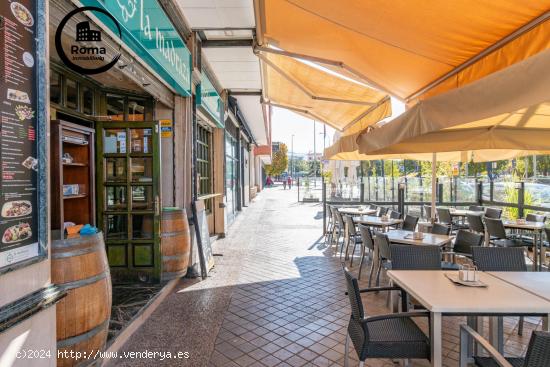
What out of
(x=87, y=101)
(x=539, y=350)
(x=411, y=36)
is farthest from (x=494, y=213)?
(x=87, y=101)

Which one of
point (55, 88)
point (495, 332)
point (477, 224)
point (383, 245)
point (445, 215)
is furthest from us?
point (445, 215)

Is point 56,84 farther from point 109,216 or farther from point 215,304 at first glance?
point 215,304

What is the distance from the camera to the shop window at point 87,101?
13.0 feet

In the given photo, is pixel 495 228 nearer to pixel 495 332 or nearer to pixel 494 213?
pixel 494 213

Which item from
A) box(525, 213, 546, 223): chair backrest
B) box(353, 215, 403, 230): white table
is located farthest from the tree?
box(525, 213, 546, 223): chair backrest

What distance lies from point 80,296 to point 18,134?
1184mm

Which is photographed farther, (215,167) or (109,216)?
(215,167)

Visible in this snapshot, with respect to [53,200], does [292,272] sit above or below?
below

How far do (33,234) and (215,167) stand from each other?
6.82 m

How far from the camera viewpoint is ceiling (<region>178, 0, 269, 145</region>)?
4430mm

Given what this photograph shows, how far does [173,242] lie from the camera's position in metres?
4.45

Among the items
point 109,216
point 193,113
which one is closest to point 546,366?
point 109,216

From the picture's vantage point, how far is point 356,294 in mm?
2250

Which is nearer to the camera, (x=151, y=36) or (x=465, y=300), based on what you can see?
(x=465, y=300)
